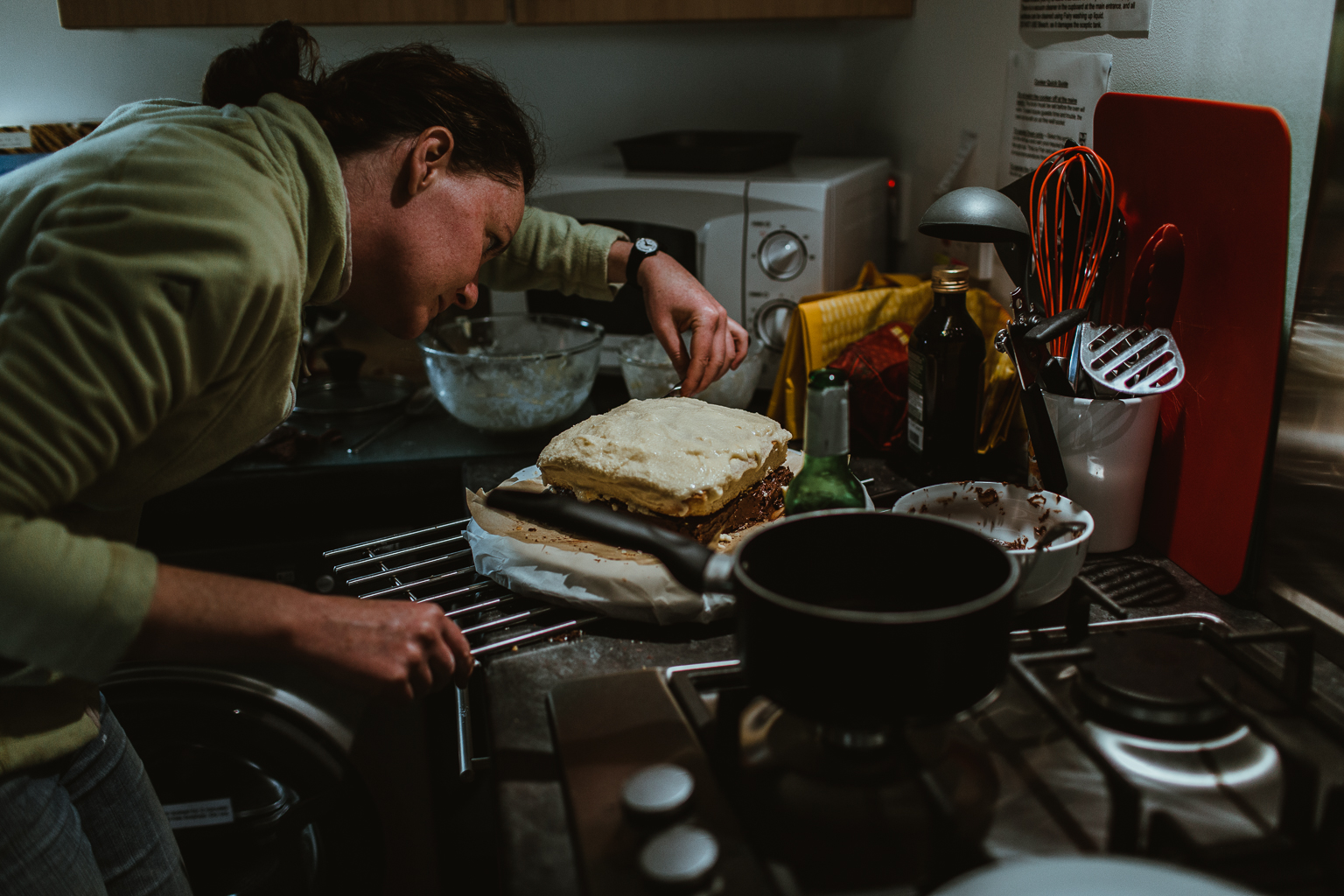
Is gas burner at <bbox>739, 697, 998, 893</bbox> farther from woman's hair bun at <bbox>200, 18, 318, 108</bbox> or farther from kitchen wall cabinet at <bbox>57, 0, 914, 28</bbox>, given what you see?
kitchen wall cabinet at <bbox>57, 0, 914, 28</bbox>

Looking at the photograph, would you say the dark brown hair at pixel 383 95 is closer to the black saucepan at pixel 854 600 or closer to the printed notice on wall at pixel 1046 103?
the black saucepan at pixel 854 600

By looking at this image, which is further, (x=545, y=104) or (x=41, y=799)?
(x=545, y=104)

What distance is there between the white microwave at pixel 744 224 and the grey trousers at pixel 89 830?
92 centimetres

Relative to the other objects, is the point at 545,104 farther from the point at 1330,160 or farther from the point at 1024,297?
the point at 1330,160

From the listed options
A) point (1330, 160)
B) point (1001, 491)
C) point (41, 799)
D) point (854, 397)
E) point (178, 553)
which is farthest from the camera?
point (178, 553)

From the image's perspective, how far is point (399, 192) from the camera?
890mm

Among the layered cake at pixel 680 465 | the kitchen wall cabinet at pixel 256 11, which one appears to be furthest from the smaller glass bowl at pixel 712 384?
the kitchen wall cabinet at pixel 256 11

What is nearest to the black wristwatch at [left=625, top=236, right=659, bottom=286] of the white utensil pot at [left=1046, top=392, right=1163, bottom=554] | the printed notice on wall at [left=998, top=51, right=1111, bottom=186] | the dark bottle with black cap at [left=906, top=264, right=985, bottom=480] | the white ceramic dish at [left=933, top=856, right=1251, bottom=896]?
the dark bottle with black cap at [left=906, top=264, right=985, bottom=480]

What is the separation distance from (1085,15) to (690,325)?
1.94 feet

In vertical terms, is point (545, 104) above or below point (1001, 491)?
above

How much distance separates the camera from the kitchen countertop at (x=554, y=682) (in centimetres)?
57

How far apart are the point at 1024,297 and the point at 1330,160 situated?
0.91 feet

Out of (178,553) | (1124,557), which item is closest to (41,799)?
(178,553)

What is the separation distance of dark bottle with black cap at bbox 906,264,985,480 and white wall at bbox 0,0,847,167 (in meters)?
1.05
